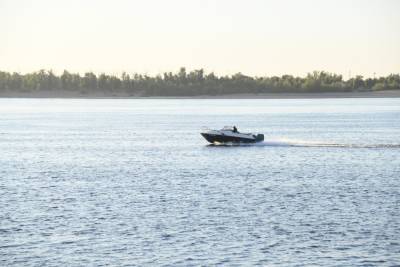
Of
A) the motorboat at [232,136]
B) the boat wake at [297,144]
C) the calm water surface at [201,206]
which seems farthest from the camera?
the motorboat at [232,136]

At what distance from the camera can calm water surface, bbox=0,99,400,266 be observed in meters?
43.8

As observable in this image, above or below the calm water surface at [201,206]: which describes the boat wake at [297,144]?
below

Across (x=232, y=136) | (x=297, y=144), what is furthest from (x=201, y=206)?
(x=297, y=144)

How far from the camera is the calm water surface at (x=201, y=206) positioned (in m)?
43.8

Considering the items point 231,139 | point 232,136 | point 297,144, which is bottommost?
point 297,144

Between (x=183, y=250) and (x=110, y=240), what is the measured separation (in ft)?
15.3

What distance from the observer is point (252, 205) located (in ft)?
194

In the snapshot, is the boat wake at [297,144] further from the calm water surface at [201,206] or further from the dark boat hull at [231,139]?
the calm water surface at [201,206]

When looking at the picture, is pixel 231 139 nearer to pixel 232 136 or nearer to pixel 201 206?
pixel 232 136

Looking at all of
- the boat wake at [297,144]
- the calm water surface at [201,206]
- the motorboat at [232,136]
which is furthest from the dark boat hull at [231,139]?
the calm water surface at [201,206]

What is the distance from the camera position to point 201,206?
58.4 metres

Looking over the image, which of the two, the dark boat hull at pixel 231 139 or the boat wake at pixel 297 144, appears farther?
the dark boat hull at pixel 231 139

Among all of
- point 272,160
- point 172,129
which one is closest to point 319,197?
A: point 272,160

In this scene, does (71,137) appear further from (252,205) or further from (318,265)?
(318,265)
